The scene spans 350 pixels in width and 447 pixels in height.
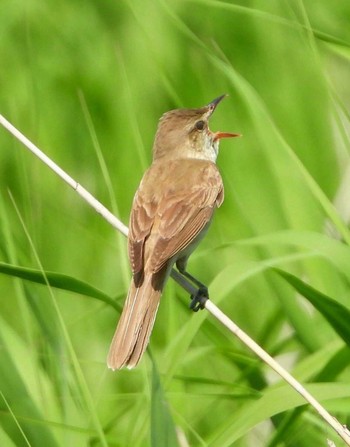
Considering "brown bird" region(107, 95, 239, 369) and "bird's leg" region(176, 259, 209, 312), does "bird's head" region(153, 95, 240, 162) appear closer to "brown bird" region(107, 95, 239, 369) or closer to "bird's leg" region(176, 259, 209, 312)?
"brown bird" region(107, 95, 239, 369)

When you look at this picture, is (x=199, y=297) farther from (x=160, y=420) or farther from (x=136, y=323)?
(x=160, y=420)

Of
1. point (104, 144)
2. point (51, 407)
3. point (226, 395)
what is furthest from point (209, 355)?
point (104, 144)

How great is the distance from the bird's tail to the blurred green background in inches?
2.7

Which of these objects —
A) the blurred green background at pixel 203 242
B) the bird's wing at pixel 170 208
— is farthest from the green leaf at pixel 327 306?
the bird's wing at pixel 170 208

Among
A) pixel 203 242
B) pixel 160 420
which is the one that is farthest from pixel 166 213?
pixel 160 420

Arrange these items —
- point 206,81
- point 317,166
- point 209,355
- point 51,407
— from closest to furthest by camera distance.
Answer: point 51,407 < point 209,355 < point 317,166 < point 206,81

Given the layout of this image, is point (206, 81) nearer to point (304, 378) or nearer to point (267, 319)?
point (267, 319)

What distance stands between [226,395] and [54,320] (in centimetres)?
55

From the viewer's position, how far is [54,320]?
11.5 ft

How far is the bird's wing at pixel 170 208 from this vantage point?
3855 mm

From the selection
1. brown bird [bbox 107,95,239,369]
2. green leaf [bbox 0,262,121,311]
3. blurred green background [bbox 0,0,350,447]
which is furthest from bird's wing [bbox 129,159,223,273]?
green leaf [bbox 0,262,121,311]

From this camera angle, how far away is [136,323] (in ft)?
11.7

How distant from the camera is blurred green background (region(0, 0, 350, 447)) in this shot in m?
3.43

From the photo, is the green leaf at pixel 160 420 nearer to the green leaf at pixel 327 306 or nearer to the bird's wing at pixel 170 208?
the green leaf at pixel 327 306
